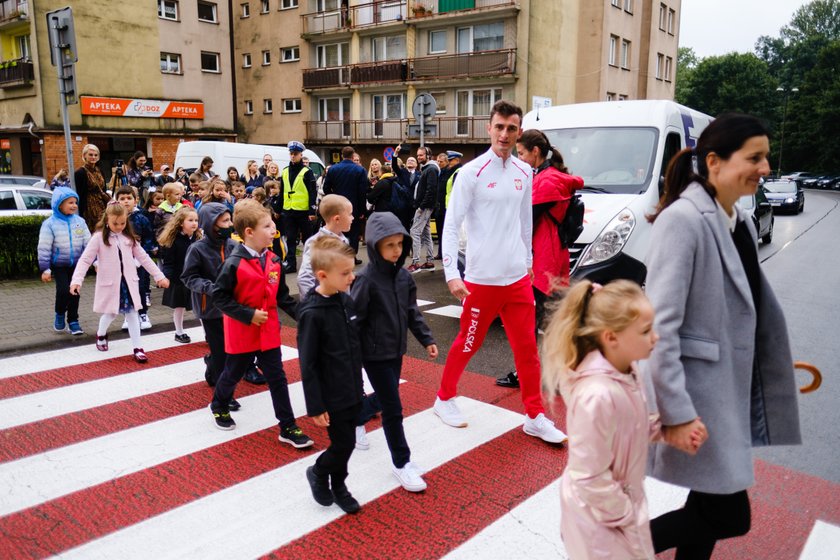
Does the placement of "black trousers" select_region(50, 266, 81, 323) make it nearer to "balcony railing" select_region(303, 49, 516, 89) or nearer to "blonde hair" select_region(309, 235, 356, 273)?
"blonde hair" select_region(309, 235, 356, 273)

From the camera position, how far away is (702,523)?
2480 mm

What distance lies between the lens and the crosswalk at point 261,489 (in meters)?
3.26

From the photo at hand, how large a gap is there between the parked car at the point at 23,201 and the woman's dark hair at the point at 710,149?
1272 centimetres

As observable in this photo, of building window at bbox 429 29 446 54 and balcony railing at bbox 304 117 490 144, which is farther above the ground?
building window at bbox 429 29 446 54

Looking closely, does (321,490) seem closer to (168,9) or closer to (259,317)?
(259,317)

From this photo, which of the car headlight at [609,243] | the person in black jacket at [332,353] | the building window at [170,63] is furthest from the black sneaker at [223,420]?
the building window at [170,63]

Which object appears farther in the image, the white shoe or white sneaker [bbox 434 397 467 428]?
white sneaker [bbox 434 397 467 428]

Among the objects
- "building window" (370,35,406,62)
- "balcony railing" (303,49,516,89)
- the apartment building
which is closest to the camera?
the apartment building

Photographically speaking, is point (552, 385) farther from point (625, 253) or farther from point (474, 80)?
point (474, 80)

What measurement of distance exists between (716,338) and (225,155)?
22.1 m

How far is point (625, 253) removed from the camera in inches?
276

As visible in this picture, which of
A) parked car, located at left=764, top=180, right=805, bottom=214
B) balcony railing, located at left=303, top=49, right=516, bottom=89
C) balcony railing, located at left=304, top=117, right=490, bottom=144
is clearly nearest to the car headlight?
parked car, located at left=764, top=180, right=805, bottom=214

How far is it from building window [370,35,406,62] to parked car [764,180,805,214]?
20.2 metres

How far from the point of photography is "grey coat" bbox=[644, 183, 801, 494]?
228cm
